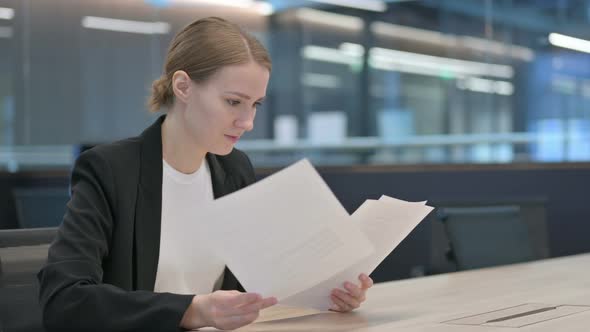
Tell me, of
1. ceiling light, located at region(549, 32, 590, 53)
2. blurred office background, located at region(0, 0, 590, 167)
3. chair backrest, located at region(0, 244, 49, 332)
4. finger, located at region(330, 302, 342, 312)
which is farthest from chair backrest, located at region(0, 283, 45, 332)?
ceiling light, located at region(549, 32, 590, 53)

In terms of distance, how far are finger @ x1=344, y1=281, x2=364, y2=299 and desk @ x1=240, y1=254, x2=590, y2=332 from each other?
0.15 ft

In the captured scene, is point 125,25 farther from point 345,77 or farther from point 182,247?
point 182,247

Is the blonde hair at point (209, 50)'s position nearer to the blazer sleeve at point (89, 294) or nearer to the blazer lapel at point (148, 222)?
the blazer lapel at point (148, 222)

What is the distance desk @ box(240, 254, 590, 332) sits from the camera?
5.22ft

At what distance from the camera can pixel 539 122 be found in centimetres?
789

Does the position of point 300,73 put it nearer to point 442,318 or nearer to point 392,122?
point 392,122

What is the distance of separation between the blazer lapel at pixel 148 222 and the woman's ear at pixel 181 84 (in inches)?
5.7

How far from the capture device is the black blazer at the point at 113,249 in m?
→ 1.46

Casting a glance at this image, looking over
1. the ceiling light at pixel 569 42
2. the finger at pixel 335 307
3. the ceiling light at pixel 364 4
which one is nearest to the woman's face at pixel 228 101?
the finger at pixel 335 307

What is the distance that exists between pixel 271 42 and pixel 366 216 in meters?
7.21

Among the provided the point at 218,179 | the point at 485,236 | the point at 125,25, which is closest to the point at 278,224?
the point at 218,179

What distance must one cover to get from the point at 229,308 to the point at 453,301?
2.23ft

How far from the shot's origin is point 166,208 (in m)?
1.81

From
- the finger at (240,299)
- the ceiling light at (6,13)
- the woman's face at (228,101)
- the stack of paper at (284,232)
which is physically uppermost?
the ceiling light at (6,13)
